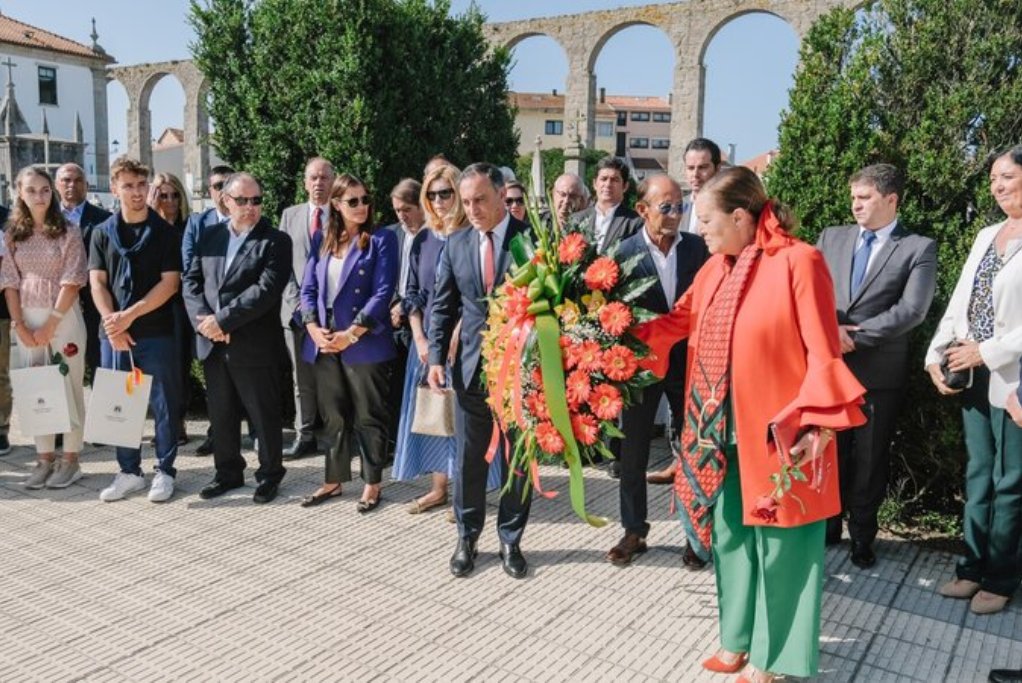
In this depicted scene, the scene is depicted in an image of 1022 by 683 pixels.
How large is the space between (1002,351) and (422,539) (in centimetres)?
319

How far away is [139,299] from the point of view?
5441 millimetres

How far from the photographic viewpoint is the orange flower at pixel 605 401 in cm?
322

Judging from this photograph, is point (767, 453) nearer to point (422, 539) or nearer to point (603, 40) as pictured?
point (422, 539)

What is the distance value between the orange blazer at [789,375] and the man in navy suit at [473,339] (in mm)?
1470

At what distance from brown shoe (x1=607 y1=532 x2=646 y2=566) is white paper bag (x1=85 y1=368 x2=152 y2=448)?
323 cm

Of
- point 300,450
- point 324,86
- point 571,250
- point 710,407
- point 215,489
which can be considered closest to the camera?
point 710,407

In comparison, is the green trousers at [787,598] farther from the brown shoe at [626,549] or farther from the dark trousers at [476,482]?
the dark trousers at [476,482]

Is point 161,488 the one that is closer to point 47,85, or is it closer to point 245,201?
point 245,201

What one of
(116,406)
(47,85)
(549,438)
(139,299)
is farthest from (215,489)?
(47,85)

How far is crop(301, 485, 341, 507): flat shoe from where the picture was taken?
5.34m

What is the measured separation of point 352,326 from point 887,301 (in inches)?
123

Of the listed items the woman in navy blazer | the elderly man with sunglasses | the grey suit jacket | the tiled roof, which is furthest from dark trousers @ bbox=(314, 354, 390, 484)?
the tiled roof

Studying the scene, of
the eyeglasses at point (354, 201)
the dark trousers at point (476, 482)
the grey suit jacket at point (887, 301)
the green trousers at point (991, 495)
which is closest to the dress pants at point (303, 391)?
Result: the eyeglasses at point (354, 201)

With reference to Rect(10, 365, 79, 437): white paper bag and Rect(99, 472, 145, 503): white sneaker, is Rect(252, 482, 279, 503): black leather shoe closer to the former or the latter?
Rect(99, 472, 145, 503): white sneaker
